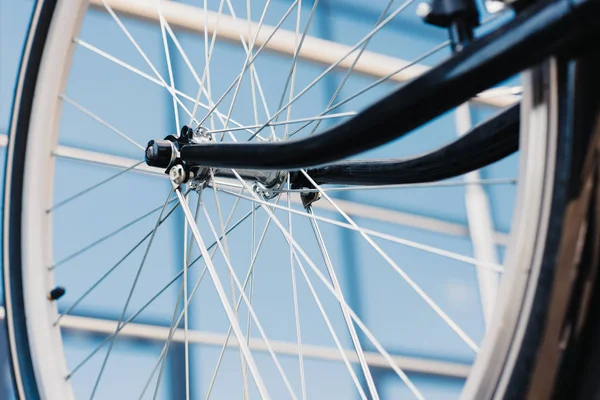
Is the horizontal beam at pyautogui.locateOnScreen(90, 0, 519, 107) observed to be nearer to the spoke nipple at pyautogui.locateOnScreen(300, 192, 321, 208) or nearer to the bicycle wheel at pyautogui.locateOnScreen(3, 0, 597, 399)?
the bicycle wheel at pyautogui.locateOnScreen(3, 0, 597, 399)

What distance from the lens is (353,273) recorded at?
3697mm

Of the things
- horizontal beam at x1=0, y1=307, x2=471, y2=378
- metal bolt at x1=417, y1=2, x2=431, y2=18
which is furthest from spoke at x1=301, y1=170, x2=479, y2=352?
horizontal beam at x1=0, y1=307, x2=471, y2=378

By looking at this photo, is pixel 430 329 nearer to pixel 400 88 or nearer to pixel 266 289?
pixel 266 289

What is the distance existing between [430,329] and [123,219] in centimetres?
157

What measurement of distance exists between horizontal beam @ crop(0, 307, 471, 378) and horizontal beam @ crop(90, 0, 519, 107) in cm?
99

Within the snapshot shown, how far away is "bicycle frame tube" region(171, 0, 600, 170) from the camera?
12.7 inches

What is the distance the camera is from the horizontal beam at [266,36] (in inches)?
117

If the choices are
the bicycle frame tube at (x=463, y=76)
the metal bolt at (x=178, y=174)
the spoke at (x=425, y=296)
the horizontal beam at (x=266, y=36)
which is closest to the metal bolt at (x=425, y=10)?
the bicycle frame tube at (x=463, y=76)

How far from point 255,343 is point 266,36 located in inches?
43.0

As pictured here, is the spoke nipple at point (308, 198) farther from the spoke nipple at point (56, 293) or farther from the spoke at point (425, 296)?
the spoke nipple at point (56, 293)

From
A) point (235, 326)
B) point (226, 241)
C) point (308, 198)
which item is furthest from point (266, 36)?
point (235, 326)

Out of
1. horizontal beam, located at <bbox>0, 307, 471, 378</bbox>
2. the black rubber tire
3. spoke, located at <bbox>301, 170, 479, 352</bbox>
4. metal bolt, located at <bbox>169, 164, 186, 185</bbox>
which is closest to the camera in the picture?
spoke, located at <bbox>301, 170, 479, 352</bbox>

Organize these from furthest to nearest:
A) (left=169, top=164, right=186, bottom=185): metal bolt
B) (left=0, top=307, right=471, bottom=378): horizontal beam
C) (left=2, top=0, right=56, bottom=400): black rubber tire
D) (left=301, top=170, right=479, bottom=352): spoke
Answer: (left=0, top=307, right=471, bottom=378): horizontal beam, (left=2, top=0, right=56, bottom=400): black rubber tire, (left=169, top=164, right=186, bottom=185): metal bolt, (left=301, top=170, right=479, bottom=352): spoke

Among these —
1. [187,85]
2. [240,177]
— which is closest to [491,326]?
[240,177]
